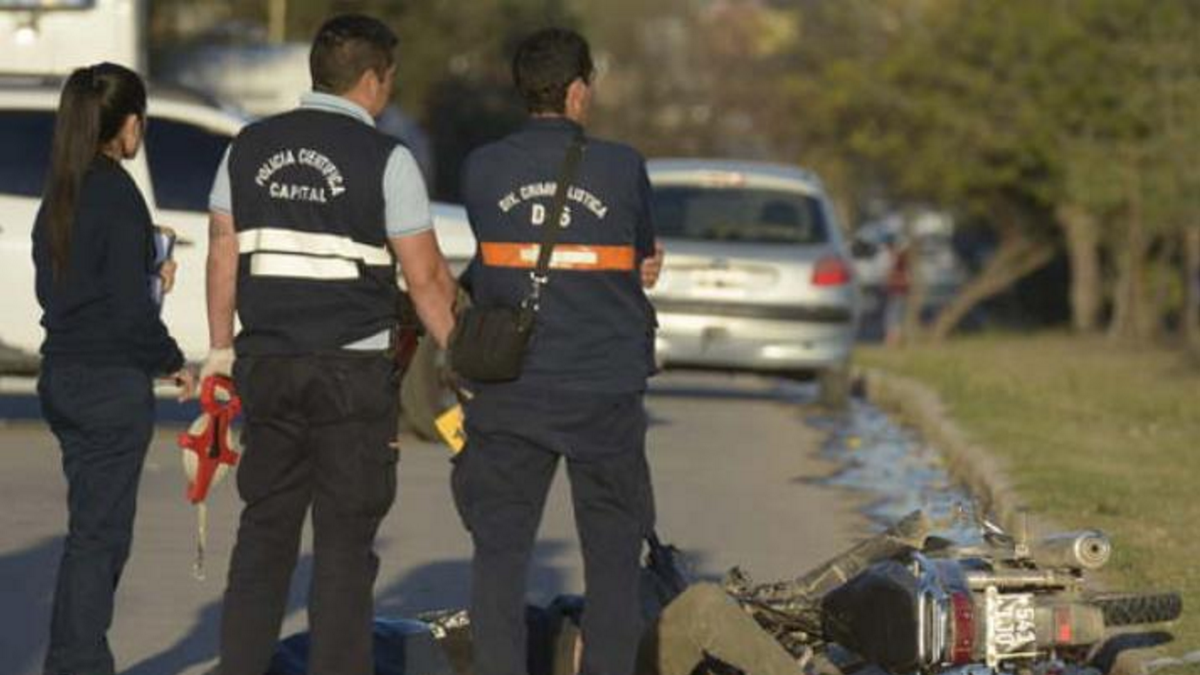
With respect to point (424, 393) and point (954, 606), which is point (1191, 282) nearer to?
point (424, 393)

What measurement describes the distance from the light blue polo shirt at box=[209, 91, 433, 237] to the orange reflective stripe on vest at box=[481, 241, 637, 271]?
0.63 ft

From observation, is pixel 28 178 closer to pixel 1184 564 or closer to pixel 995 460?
pixel 995 460

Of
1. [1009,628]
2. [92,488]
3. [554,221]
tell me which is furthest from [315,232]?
[1009,628]

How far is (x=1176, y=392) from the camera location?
75.6ft

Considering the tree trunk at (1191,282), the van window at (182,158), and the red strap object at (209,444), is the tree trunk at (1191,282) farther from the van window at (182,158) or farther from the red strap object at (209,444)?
the red strap object at (209,444)

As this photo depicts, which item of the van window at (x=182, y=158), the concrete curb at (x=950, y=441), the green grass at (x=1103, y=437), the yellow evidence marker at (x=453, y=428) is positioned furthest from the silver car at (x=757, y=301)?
the yellow evidence marker at (x=453, y=428)

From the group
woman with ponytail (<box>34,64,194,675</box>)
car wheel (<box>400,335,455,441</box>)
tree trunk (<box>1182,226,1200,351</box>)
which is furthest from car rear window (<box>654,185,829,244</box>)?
woman with ponytail (<box>34,64,194,675</box>)

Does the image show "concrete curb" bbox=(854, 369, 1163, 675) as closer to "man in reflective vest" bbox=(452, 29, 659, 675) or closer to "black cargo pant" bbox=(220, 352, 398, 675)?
"man in reflective vest" bbox=(452, 29, 659, 675)

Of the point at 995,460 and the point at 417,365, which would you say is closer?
the point at 995,460

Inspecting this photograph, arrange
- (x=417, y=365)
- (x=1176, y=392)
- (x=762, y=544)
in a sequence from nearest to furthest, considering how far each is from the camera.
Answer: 1. (x=762, y=544)
2. (x=417, y=365)
3. (x=1176, y=392)

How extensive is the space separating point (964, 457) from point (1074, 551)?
27.9 feet

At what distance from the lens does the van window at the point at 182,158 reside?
16703 mm

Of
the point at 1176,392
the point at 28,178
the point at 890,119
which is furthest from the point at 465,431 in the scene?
the point at 890,119

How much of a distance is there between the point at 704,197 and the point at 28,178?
18.8ft
